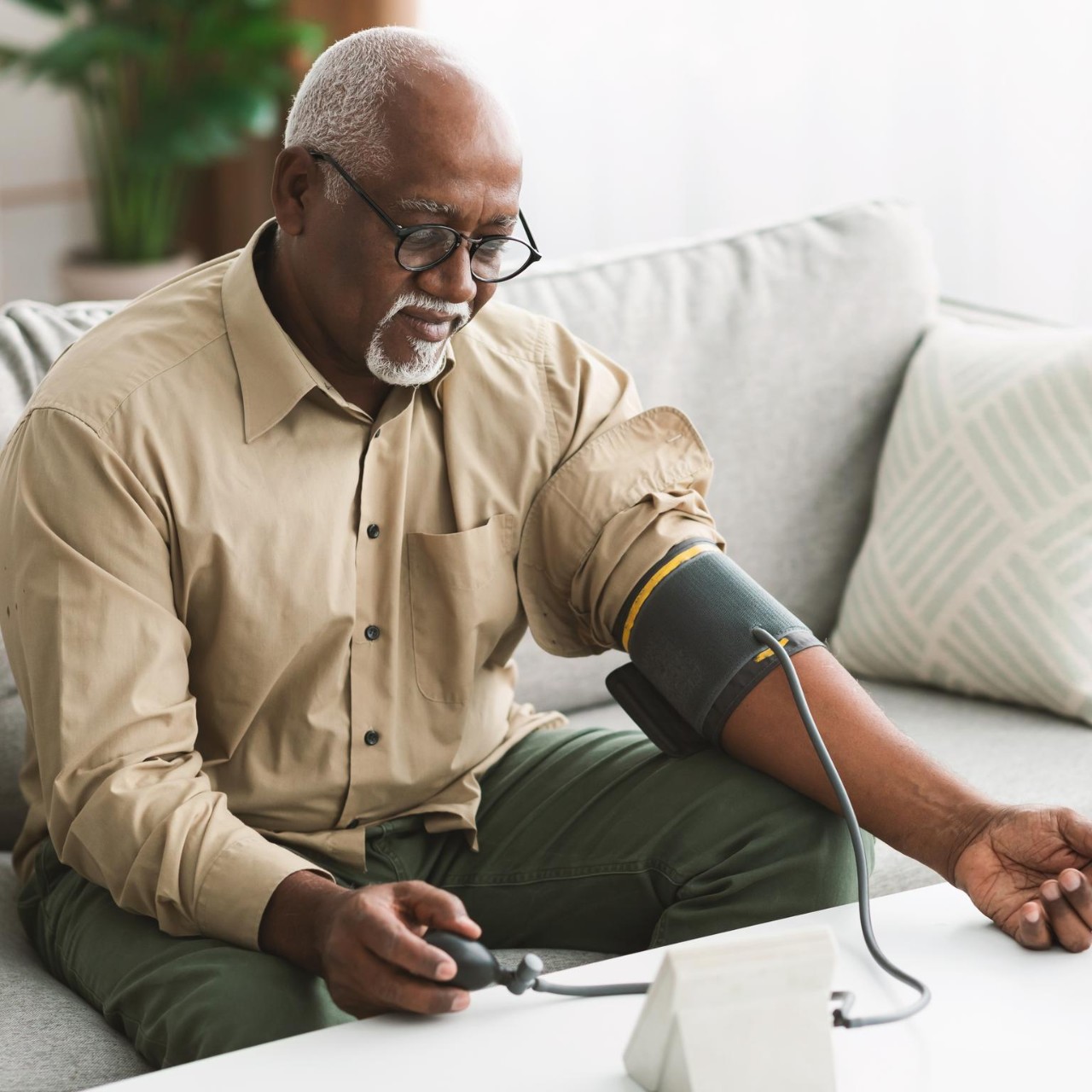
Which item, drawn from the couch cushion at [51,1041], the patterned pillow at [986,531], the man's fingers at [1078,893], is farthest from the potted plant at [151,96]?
the man's fingers at [1078,893]

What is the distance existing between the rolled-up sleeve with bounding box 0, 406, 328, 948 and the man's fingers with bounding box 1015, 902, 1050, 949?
1.71 ft

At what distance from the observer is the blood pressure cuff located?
4.22 feet

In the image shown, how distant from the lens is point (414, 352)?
1.31 metres

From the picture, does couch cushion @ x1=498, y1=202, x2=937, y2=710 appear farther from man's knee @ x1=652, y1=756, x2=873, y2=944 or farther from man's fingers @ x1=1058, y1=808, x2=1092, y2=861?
man's fingers @ x1=1058, y1=808, x2=1092, y2=861

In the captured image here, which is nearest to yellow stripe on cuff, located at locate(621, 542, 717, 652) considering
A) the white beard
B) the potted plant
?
the white beard

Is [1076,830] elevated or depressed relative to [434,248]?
depressed

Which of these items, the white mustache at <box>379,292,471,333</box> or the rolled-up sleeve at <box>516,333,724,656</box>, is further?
the rolled-up sleeve at <box>516,333,724,656</box>

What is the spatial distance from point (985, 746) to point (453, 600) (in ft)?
2.34

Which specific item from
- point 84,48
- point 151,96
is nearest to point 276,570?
point 84,48

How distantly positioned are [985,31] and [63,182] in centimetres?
289

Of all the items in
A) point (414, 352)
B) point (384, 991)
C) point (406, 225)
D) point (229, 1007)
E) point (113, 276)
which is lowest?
point (113, 276)

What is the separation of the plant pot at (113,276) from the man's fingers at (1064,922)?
11.4ft

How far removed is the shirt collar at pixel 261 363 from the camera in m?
1.31

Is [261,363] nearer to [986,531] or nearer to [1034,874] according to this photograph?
[1034,874]
